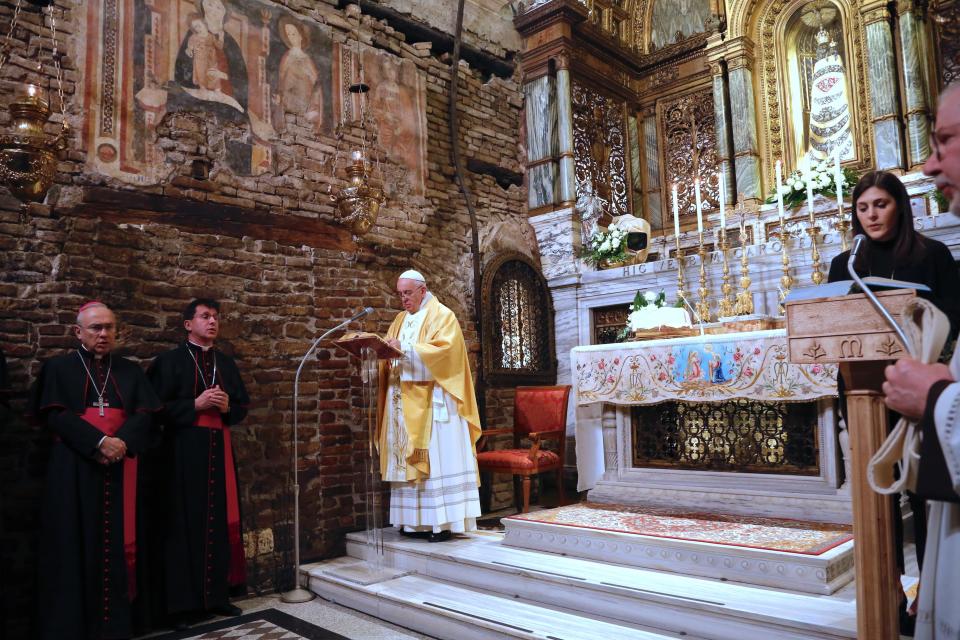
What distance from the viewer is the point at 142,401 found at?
420 cm

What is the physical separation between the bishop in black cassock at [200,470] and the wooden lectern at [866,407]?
354cm

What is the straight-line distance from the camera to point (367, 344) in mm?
4680

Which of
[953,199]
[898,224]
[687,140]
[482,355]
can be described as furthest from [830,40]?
[953,199]

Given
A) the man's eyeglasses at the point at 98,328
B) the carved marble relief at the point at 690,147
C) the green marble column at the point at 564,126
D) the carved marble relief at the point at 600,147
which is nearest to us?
the man's eyeglasses at the point at 98,328

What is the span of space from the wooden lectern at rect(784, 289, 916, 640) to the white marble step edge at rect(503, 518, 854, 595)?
145cm

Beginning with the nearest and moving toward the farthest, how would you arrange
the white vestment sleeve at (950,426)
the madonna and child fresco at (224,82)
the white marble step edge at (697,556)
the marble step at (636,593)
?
the white vestment sleeve at (950,426) < the marble step at (636,593) < the white marble step edge at (697,556) < the madonna and child fresco at (224,82)

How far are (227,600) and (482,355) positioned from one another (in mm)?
3308

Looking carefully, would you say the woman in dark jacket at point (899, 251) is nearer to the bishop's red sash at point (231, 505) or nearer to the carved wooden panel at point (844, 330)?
the carved wooden panel at point (844, 330)

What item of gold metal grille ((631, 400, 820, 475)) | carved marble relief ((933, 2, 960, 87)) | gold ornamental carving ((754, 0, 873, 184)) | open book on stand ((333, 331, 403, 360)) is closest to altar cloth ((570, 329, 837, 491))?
gold metal grille ((631, 400, 820, 475))

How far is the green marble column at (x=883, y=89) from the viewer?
710cm

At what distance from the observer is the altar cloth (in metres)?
4.50

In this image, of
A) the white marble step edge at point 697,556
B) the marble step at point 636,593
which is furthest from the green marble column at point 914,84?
the marble step at point 636,593

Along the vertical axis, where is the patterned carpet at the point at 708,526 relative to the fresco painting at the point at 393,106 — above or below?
below

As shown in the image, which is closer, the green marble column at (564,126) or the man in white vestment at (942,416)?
the man in white vestment at (942,416)
